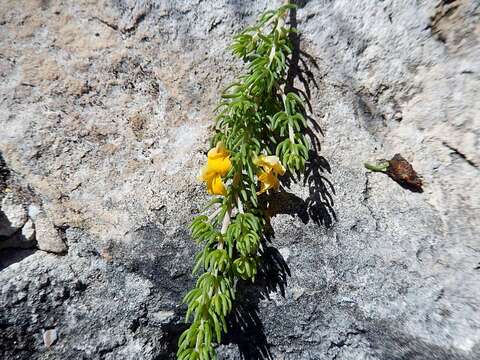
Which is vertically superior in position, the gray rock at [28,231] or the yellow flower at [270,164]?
the yellow flower at [270,164]

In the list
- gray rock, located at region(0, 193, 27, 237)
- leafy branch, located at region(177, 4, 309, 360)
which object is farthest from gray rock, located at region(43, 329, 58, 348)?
leafy branch, located at region(177, 4, 309, 360)

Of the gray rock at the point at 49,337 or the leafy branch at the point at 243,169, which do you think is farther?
the gray rock at the point at 49,337

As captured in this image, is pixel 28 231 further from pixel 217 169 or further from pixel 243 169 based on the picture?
pixel 243 169

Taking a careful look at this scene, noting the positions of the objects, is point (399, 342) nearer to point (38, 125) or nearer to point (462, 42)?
point (462, 42)

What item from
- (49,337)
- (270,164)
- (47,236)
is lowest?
(49,337)

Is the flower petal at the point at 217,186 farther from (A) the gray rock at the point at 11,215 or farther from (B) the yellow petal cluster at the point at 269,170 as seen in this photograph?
(A) the gray rock at the point at 11,215

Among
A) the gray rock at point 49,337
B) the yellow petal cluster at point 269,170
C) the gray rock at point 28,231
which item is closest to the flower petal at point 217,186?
the yellow petal cluster at point 269,170

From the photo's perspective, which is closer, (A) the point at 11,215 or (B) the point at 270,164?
(B) the point at 270,164

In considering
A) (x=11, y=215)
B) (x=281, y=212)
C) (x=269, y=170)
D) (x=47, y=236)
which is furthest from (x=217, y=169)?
(x=11, y=215)
